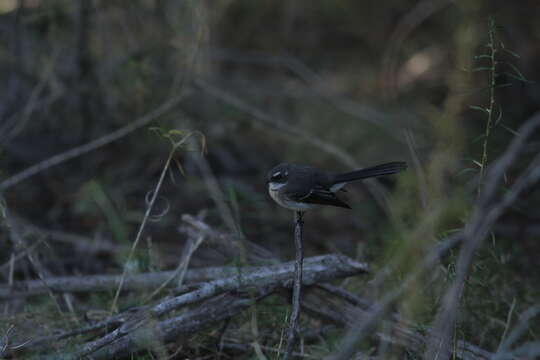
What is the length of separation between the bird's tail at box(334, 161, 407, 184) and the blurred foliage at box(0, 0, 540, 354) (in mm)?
133

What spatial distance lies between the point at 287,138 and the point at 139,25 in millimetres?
2355

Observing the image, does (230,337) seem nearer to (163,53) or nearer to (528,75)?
(163,53)

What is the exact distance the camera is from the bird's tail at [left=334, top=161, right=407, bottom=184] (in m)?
3.72

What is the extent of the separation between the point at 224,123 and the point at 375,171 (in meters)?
3.64

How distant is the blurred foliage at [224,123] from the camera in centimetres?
496

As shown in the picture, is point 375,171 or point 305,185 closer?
point 375,171

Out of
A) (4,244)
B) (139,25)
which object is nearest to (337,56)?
(139,25)

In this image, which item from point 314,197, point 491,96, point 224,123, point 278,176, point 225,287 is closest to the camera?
point 491,96

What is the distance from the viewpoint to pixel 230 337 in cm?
360

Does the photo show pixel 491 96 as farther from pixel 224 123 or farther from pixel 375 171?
pixel 224 123

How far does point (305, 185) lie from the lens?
4.28 m

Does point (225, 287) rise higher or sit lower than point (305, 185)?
lower

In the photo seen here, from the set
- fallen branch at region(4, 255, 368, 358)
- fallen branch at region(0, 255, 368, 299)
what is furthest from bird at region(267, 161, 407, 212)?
fallen branch at region(0, 255, 368, 299)

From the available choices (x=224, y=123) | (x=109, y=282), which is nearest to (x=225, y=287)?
(x=109, y=282)
